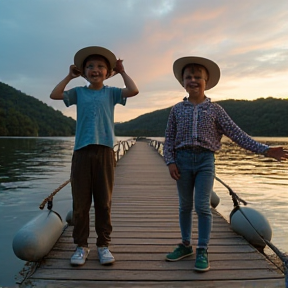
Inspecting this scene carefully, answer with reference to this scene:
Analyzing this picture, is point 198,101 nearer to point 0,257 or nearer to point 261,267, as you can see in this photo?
point 261,267

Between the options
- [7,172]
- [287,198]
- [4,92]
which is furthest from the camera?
[4,92]

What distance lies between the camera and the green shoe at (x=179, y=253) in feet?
10.4

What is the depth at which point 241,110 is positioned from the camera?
90625 millimetres

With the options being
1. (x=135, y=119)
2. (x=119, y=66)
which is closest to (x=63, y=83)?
(x=119, y=66)

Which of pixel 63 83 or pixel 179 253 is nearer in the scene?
pixel 63 83

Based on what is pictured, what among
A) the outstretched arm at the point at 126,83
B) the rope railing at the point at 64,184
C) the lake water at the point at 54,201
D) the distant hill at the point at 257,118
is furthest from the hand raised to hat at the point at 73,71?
the distant hill at the point at 257,118

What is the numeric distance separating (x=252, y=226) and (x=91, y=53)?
8.79 ft

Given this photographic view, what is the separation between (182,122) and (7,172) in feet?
51.6

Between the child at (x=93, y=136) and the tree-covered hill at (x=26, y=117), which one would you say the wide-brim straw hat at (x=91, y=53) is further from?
the tree-covered hill at (x=26, y=117)

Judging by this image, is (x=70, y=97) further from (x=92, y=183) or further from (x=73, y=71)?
(x=92, y=183)

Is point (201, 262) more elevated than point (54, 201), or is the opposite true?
point (201, 262)

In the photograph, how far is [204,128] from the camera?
9.58 ft

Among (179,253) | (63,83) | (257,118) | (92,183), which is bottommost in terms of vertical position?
(179,253)

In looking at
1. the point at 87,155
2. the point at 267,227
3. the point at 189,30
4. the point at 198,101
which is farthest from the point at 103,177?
the point at 189,30
